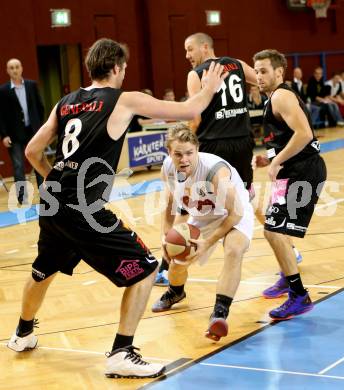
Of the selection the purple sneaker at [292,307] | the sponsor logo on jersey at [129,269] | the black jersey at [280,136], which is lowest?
the purple sneaker at [292,307]

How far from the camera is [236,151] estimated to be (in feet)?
22.7

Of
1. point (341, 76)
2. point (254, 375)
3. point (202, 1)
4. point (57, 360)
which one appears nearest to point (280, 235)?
point (254, 375)

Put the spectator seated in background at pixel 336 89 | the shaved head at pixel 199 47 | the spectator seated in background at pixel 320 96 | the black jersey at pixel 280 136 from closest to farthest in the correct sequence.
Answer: the black jersey at pixel 280 136 < the shaved head at pixel 199 47 < the spectator seated in background at pixel 320 96 < the spectator seated in background at pixel 336 89

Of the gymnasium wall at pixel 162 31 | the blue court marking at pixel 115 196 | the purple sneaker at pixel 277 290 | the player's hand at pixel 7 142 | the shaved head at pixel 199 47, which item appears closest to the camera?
the purple sneaker at pixel 277 290

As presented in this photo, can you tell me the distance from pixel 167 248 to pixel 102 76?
51.0 inches

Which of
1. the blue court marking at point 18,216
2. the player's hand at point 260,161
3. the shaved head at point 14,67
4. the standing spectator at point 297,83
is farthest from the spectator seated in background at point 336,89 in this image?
the player's hand at point 260,161

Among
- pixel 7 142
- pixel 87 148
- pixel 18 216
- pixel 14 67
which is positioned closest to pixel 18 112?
pixel 7 142

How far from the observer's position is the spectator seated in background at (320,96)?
21453mm

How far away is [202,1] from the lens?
→ 20422mm

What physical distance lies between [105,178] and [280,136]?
1.74m

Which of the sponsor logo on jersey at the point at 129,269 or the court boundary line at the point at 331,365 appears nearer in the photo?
the court boundary line at the point at 331,365

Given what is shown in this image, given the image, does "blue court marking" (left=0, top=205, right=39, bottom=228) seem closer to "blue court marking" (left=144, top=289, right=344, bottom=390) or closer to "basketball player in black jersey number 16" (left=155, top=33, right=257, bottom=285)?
"basketball player in black jersey number 16" (left=155, top=33, right=257, bottom=285)

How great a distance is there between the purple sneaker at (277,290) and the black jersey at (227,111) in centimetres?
136

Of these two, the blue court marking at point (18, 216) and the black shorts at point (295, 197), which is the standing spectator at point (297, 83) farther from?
the black shorts at point (295, 197)
